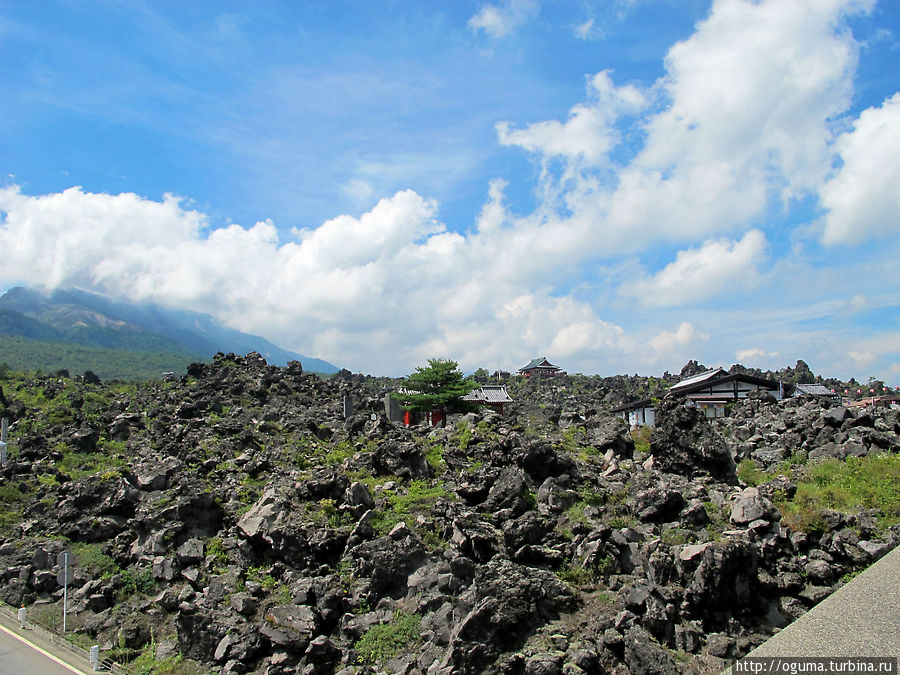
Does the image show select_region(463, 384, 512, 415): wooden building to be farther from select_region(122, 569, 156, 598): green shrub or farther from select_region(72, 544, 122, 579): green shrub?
select_region(122, 569, 156, 598): green shrub

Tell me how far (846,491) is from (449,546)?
13150 millimetres

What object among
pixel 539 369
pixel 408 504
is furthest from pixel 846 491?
pixel 539 369

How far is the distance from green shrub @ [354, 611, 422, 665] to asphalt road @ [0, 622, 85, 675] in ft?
29.1

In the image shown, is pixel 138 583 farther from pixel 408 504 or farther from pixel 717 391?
pixel 717 391

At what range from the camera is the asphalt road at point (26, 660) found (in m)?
16.0

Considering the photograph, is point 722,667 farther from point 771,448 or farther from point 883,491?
point 771,448

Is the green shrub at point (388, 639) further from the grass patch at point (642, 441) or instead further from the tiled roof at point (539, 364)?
the tiled roof at point (539, 364)

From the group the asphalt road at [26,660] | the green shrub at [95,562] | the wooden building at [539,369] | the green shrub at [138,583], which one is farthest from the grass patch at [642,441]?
the wooden building at [539,369]

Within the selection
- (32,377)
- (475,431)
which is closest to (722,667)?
(475,431)

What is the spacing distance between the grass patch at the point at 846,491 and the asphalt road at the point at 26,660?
21371 millimetres

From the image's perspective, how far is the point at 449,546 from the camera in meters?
17.1

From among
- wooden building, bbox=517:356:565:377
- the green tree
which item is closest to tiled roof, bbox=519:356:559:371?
wooden building, bbox=517:356:565:377

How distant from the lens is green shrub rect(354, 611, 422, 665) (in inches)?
528

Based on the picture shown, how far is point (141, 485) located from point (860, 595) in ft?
87.8
